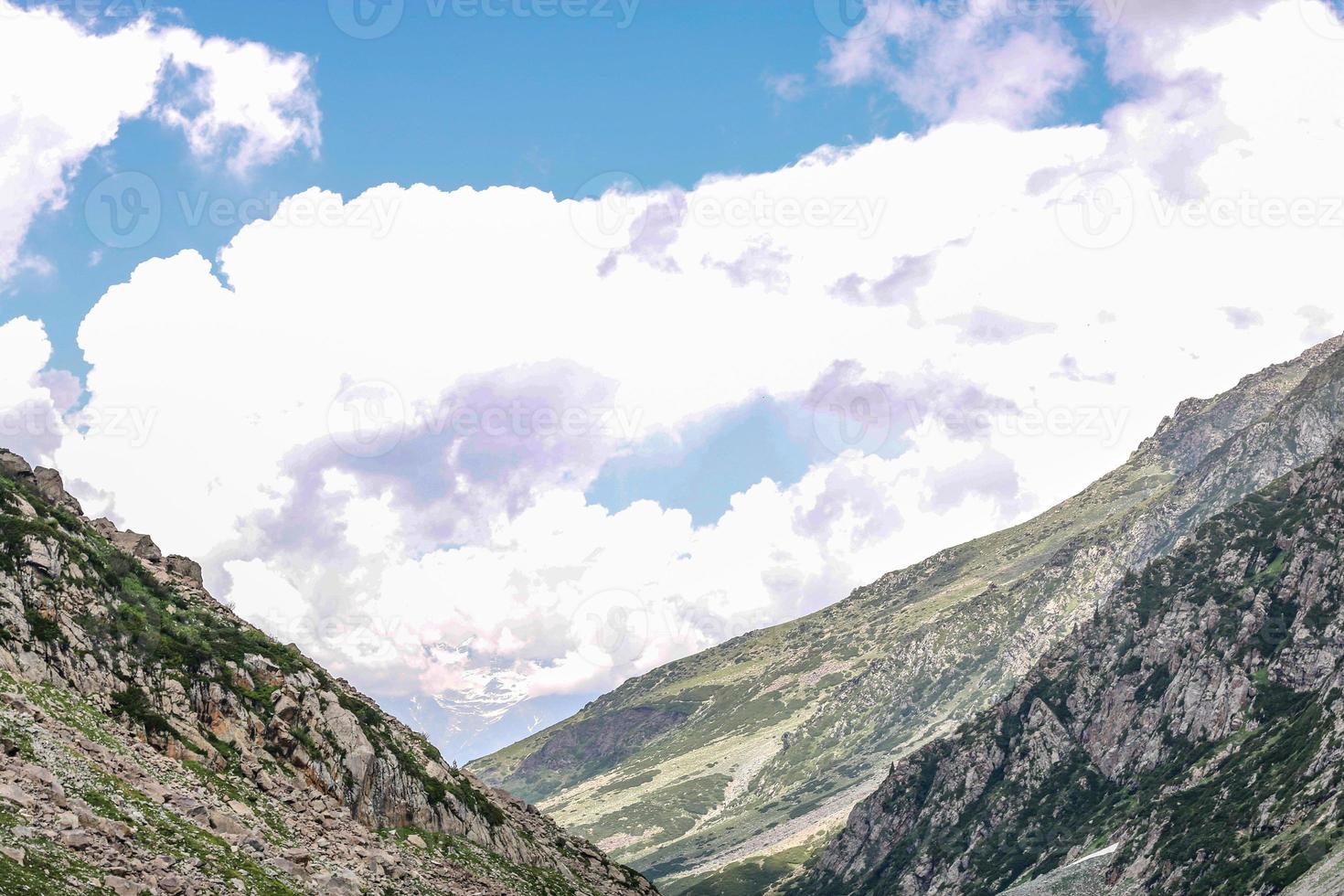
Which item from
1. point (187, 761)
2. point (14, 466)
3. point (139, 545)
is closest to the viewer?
point (187, 761)

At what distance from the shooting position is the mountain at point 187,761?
63.2 meters

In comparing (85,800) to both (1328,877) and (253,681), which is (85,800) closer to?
(253,681)

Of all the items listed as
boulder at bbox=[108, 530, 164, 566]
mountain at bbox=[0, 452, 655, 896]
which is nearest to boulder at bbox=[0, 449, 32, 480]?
mountain at bbox=[0, 452, 655, 896]

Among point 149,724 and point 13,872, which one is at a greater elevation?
point 149,724

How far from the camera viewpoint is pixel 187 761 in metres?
88.3

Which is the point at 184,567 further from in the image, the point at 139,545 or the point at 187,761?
the point at 187,761

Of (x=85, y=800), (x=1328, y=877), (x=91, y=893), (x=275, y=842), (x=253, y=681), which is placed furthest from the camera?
(x=1328, y=877)

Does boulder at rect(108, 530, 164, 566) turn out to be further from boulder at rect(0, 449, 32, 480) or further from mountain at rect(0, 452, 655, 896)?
boulder at rect(0, 449, 32, 480)

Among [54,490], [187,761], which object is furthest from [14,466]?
[187,761]

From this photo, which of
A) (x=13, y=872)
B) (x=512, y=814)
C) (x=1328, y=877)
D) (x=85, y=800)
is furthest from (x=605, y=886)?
(x=1328, y=877)

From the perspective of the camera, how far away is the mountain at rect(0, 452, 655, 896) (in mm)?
63250

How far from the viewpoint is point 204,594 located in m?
132

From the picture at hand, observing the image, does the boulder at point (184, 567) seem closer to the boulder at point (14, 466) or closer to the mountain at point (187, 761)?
the mountain at point (187, 761)

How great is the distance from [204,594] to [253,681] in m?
25.0
